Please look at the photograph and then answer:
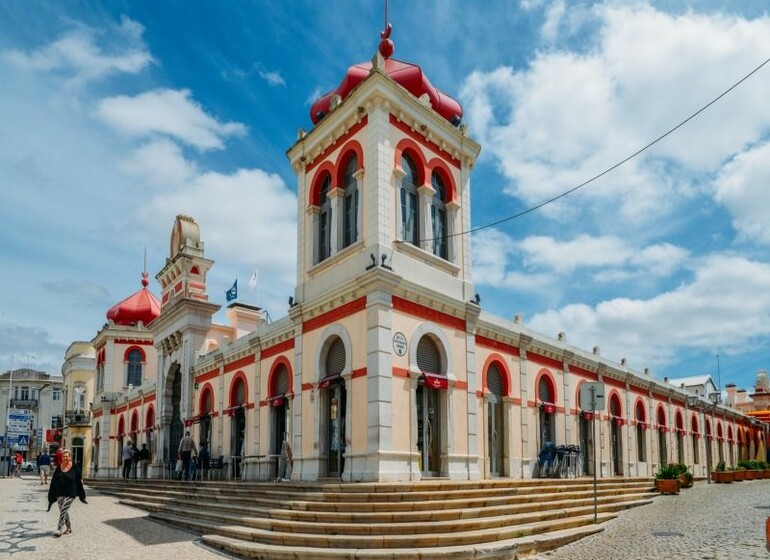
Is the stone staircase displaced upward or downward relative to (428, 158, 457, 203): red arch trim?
downward

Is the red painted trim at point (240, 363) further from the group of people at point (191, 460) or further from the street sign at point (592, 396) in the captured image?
the street sign at point (592, 396)

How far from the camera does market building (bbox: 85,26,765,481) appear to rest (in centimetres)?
1508

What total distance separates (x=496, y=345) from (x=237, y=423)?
949cm

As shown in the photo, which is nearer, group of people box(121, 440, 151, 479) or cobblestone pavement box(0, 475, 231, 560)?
cobblestone pavement box(0, 475, 231, 560)

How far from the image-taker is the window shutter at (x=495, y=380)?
19.5 meters

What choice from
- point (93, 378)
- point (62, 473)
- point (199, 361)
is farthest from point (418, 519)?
point (93, 378)

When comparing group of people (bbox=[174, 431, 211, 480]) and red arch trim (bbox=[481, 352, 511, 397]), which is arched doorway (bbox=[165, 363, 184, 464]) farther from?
red arch trim (bbox=[481, 352, 511, 397])

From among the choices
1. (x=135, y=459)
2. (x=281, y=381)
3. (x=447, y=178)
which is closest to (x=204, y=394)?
(x=135, y=459)

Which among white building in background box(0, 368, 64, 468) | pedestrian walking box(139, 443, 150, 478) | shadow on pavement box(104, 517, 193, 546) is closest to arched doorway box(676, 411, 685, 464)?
pedestrian walking box(139, 443, 150, 478)

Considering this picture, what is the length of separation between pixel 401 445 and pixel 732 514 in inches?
289

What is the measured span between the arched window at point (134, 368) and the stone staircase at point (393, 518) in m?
25.2

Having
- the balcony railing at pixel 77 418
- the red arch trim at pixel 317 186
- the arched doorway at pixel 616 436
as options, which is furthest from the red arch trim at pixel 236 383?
the balcony railing at pixel 77 418

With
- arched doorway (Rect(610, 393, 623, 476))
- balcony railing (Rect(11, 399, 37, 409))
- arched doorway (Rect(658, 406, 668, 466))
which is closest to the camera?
arched doorway (Rect(610, 393, 623, 476))

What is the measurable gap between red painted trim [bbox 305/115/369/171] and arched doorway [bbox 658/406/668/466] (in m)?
22.1
